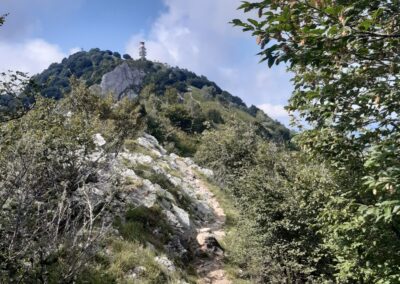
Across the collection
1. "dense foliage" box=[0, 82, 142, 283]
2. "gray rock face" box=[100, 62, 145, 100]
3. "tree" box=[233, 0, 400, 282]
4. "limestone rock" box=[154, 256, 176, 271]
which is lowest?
"limestone rock" box=[154, 256, 176, 271]

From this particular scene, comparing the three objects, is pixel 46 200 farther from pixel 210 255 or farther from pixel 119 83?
pixel 119 83

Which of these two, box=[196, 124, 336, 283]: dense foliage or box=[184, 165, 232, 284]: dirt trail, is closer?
box=[196, 124, 336, 283]: dense foliage

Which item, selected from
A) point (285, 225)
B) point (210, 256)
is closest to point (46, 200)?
point (285, 225)

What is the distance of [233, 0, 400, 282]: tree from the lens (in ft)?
15.1

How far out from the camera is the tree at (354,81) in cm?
461

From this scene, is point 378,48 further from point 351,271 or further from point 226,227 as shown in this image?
point 226,227

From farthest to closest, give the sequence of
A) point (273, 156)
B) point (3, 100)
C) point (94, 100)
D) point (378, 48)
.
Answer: point (94, 100)
point (273, 156)
point (3, 100)
point (378, 48)

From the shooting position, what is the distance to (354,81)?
5.61 meters

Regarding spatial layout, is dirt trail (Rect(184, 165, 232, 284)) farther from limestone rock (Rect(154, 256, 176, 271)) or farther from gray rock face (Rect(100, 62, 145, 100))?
gray rock face (Rect(100, 62, 145, 100))

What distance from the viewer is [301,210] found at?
15039mm

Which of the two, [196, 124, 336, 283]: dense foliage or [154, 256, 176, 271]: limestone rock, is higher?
[196, 124, 336, 283]: dense foliage

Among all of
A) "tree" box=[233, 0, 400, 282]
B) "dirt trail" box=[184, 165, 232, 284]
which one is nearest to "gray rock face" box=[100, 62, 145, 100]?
"dirt trail" box=[184, 165, 232, 284]

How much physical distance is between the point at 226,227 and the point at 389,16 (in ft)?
83.7

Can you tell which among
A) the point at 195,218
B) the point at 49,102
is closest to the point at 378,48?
the point at 49,102
